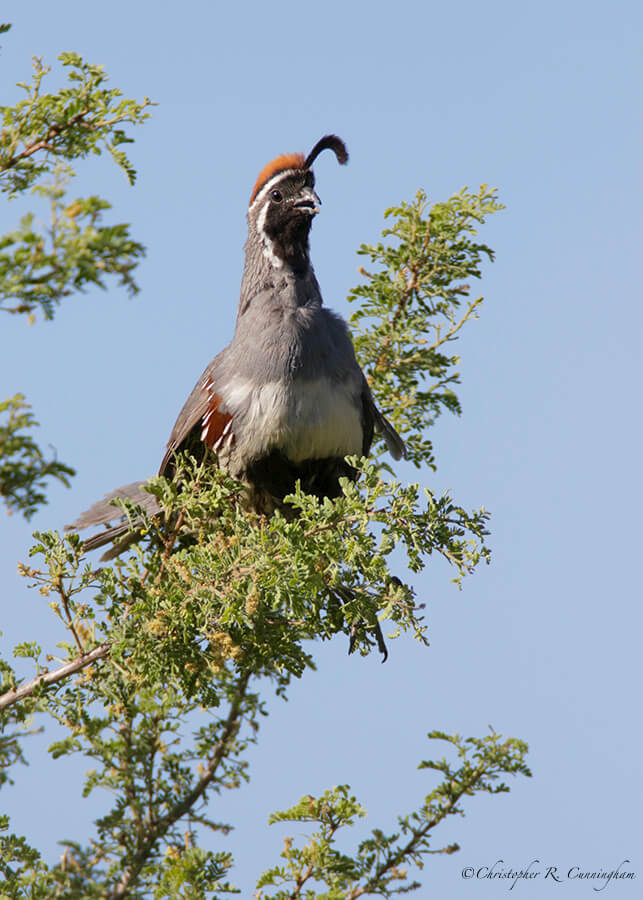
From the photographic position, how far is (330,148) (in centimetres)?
704

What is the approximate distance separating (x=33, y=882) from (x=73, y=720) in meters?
0.64

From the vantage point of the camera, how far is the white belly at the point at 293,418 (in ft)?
18.6

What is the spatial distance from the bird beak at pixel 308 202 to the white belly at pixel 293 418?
132 centimetres

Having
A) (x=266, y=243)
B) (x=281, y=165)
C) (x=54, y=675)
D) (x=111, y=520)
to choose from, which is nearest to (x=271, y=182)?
(x=281, y=165)

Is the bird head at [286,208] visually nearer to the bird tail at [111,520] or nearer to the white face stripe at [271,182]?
the white face stripe at [271,182]

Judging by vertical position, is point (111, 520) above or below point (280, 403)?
below

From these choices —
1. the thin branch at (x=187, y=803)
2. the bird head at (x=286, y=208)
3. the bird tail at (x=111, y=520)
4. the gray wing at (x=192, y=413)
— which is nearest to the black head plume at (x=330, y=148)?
the bird head at (x=286, y=208)

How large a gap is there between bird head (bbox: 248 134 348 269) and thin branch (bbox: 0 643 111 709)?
2953 mm

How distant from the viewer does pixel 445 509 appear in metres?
4.61

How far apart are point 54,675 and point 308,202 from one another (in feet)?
11.5

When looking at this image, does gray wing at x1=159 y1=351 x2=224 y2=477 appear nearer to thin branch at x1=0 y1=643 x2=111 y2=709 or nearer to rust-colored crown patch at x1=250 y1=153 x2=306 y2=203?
rust-colored crown patch at x1=250 y1=153 x2=306 y2=203

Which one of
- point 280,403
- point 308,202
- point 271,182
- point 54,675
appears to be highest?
point 271,182

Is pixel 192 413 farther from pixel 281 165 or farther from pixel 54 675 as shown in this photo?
pixel 54 675

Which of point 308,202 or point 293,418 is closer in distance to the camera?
point 293,418
